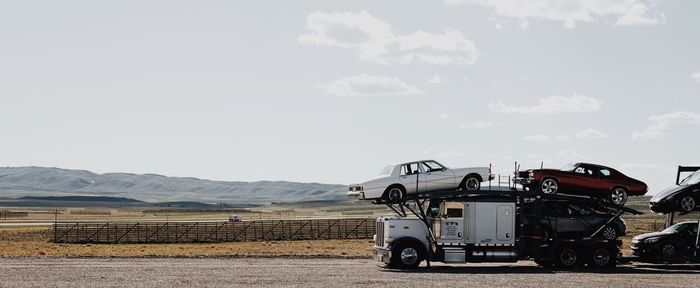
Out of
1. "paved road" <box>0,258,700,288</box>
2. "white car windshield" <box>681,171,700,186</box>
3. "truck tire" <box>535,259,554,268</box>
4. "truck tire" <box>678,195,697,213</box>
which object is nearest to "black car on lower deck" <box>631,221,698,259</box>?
"paved road" <box>0,258,700,288</box>

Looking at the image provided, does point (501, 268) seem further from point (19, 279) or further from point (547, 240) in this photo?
point (19, 279)

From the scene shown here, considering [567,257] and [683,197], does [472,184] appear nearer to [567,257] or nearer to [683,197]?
[567,257]

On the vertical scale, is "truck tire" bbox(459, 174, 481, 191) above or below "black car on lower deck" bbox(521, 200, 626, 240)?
above

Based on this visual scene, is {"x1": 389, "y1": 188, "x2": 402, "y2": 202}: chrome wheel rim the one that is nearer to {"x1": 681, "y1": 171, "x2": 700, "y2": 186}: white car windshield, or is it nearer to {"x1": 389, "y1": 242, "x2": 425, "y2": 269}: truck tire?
{"x1": 389, "y1": 242, "x2": 425, "y2": 269}: truck tire

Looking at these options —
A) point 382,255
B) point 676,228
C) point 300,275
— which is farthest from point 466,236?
point 676,228

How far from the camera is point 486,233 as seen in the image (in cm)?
3144

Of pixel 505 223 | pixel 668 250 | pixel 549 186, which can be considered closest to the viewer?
pixel 505 223

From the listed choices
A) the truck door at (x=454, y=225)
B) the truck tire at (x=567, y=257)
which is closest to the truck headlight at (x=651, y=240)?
the truck tire at (x=567, y=257)

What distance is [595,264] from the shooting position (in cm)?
3212

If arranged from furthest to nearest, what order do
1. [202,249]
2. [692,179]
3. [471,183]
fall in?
[202,249] → [692,179] → [471,183]

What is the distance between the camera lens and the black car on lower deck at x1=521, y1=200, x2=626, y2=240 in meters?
32.1

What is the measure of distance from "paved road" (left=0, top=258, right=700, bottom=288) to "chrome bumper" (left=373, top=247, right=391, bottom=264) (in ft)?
1.44

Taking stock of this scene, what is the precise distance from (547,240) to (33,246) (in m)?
32.7

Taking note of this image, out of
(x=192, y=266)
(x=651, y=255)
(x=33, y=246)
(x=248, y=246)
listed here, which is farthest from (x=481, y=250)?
(x=33, y=246)
